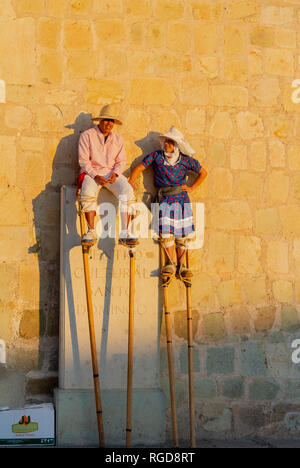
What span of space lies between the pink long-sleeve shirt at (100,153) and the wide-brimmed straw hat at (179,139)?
356 millimetres

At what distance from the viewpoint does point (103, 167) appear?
5.72 meters

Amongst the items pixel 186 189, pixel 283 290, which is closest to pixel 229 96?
pixel 186 189

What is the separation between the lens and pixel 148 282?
582 centimetres

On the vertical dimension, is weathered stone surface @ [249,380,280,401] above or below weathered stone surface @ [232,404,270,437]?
above

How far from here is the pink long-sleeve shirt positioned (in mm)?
5660

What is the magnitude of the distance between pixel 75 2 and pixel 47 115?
95 cm

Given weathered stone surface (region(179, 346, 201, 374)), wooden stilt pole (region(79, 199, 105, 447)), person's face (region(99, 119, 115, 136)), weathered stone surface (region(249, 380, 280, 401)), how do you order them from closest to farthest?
wooden stilt pole (region(79, 199, 105, 447)) → person's face (region(99, 119, 115, 136)) → weathered stone surface (region(179, 346, 201, 374)) → weathered stone surface (region(249, 380, 280, 401))

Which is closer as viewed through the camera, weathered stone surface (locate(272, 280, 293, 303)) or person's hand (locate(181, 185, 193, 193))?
person's hand (locate(181, 185, 193, 193))

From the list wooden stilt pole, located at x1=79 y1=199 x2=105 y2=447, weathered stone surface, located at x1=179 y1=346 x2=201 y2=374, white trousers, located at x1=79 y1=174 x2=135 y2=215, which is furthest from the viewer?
weathered stone surface, located at x1=179 y1=346 x2=201 y2=374

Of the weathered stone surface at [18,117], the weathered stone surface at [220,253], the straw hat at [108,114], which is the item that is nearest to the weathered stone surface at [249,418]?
the weathered stone surface at [220,253]

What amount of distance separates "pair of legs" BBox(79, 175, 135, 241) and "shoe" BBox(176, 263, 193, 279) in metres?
0.56

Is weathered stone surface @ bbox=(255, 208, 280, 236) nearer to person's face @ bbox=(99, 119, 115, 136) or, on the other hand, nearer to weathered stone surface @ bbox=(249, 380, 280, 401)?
weathered stone surface @ bbox=(249, 380, 280, 401)

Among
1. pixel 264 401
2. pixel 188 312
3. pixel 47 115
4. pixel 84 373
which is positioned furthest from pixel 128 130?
pixel 264 401

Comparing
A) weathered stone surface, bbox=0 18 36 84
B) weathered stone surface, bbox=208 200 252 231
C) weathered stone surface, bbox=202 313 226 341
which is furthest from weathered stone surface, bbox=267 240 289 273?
weathered stone surface, bbox=0 18 36 84
